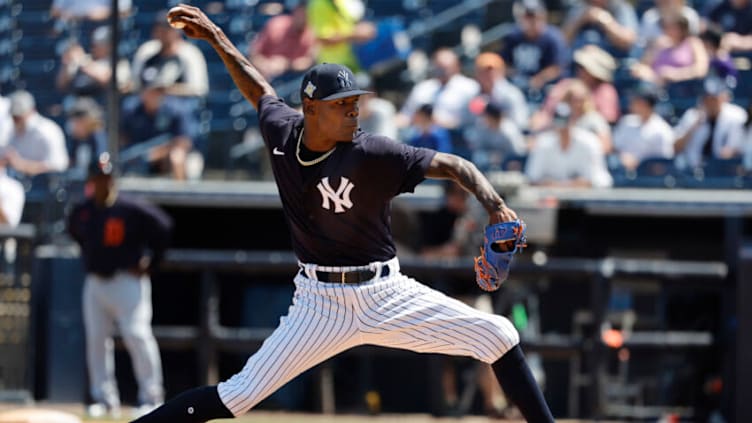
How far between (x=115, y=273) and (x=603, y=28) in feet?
16.0

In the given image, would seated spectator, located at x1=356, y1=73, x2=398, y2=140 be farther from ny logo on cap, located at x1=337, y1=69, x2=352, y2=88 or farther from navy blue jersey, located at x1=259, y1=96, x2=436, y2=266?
ny logo on cap, located at x1=337, y1=69, x2=352, y2=88

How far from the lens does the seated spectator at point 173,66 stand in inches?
474

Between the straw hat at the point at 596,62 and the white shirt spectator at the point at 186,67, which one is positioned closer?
the straw hat at the point at 596,62

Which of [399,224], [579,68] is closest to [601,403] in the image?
[399,224]

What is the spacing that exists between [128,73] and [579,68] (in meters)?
4.06

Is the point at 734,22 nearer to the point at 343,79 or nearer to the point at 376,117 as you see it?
the point at 376,117

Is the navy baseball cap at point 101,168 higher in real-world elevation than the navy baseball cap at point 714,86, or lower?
lower

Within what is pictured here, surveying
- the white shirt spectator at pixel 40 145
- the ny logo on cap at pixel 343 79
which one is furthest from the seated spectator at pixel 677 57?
the ny logo on cap at pixel 343 79

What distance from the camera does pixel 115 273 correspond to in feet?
33.5

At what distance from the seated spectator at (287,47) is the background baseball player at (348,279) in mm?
6947

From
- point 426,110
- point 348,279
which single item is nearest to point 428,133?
point 426,110

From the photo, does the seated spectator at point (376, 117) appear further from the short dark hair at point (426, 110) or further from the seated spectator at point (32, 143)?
the seated spectator at point (32, 143)

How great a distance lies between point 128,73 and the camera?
12.5 meters

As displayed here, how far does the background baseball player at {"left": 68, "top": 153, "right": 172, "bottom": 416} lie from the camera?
10.2 m
